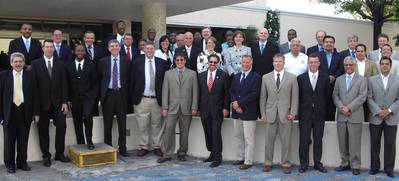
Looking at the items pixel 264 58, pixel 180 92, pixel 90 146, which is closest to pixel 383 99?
pixel 264 58

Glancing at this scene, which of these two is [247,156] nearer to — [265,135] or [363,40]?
[265,135]

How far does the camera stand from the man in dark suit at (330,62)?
25.7 ft

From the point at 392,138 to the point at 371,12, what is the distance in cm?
1816

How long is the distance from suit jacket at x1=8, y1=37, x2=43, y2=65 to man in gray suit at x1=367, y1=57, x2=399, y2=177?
18.0 ft

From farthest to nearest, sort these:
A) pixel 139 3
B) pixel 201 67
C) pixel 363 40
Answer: pixel 363 40 → pixel 139 3 → pixel 201 67

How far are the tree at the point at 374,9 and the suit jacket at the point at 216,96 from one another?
54.3 ft

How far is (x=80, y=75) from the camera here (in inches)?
307

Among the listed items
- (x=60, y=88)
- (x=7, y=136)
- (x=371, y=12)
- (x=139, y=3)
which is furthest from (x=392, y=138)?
(x=371, y=12)

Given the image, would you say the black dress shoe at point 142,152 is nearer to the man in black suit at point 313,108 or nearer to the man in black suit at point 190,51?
the man in black suit at point 190,51

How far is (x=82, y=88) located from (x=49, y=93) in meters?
0.55

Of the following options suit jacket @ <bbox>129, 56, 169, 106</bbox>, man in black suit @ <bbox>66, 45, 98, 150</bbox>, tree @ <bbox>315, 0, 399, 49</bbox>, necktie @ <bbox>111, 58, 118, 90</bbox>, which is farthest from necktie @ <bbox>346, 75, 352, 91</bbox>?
tree @ <bbox>315, 0, 399, 49</bbox>

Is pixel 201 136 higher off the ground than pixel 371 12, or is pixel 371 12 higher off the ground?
pixel 371 12

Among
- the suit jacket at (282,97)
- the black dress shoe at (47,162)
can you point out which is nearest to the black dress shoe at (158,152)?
the black dress shoe at (47,162)

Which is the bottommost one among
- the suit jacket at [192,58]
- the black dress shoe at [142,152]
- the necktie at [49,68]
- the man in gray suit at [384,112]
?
the black dress shoe at [142,152]
